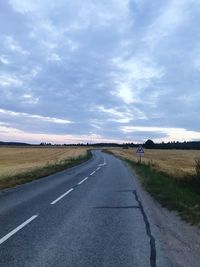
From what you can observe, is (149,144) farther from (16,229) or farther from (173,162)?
(16,229)

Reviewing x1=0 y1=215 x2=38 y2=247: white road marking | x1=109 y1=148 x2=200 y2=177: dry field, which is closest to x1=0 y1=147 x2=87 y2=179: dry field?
x1=109 y1=148 x2=200 y2=177: dry field

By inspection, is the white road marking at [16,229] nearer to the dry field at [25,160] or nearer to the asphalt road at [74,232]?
the asphalt road at [74,232]

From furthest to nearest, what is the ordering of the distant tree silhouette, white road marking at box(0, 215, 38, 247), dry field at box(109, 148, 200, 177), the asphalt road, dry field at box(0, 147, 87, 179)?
the distant tree silhouette
dry field at box(0, 147, 87, 179)
dry field at box(109, 148, 200, 177)
white road marking at box(0, 215, 38, 247)
the asphalt road

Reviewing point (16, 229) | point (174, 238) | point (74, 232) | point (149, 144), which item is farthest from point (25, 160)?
point (149, 144)

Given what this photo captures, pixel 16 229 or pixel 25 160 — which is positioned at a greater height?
pixel 25 160

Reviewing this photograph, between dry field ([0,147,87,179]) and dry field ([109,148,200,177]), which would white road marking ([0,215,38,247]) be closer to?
dry field ([0,147,87,179])

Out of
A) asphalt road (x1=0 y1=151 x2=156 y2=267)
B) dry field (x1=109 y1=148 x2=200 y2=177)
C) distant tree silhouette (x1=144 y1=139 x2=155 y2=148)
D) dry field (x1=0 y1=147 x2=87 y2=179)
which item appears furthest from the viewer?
distant tree silhouette (x1=144 y1=139 x2=155 y2=148)

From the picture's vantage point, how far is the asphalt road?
6730mm

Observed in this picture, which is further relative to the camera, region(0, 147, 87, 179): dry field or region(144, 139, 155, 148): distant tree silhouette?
region(144, 139, 155, 148): distant tree silhouette

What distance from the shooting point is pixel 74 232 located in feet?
29.2

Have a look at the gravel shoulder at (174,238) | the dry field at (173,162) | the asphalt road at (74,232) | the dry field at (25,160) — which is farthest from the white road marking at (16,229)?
the dry field at (173,162)

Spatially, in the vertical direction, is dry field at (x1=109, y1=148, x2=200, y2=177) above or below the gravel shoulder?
above

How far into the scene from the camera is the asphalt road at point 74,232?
6730mm

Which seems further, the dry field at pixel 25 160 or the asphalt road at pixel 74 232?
the dry field at pixel 25 160
